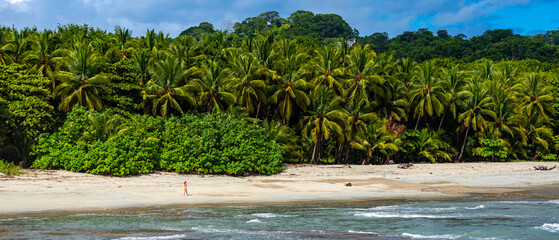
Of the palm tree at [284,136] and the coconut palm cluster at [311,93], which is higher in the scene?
the coconut palm cluster at [311,93]

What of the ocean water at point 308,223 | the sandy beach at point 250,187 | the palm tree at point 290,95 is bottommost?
the ocean water at point 308,223

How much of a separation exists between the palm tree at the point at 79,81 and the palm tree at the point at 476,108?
31872 millimetres

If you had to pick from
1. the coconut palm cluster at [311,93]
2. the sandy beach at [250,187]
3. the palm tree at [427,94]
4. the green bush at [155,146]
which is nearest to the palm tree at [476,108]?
the coconut palm cluster at [311,93]

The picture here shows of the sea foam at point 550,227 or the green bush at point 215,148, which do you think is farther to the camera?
the green bush at point 215,148

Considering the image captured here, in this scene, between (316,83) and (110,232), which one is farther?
(316,83)

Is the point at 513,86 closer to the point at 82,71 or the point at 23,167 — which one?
the point at 82,71

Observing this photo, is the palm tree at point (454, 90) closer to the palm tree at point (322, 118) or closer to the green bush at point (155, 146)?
the palm tree at point (322, 118)

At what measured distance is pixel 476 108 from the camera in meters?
46.5

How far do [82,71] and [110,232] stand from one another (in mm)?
20508

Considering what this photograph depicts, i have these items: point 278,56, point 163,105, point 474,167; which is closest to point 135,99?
point 163,105

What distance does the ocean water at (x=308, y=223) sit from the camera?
619 inches

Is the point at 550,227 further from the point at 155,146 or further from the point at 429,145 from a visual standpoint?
the point at 429,145

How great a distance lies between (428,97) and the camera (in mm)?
44688

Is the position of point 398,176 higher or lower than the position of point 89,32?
lower
